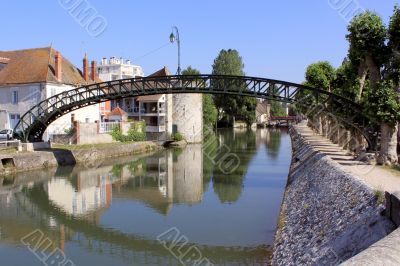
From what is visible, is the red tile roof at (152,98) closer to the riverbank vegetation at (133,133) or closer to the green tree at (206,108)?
the riverbank vegetation at (133,133)

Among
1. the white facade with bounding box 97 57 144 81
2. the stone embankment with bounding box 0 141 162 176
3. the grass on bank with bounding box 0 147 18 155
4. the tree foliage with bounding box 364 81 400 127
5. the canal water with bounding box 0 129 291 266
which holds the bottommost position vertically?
the canal water with bounding box 0 129 291 266

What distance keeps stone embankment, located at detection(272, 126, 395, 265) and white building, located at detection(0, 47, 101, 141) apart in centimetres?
3149

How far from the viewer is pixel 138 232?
1859 centimetres

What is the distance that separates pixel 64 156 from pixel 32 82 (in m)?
10.1

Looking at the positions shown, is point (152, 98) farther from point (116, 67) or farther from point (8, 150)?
point (116, 67)

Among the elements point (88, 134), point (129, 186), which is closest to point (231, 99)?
point (88, 134)

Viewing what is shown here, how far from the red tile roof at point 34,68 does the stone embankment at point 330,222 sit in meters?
32.8

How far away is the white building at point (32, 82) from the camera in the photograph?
1715 inches

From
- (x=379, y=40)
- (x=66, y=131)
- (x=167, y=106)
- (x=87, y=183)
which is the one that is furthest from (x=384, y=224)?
(x=167, y=106)

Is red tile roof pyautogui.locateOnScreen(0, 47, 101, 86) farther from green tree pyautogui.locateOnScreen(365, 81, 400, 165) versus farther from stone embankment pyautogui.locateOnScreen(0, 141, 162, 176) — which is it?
green tree pyautogui.locateOnScreen(365, 81, 400, 165)

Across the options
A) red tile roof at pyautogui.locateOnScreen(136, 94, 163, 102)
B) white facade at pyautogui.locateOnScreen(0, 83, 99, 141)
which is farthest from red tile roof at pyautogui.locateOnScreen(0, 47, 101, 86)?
red tile roof at pyautogui.locateOnScreen(136, 94, 163, 102)

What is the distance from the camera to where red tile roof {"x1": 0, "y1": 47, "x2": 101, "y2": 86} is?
4419cm

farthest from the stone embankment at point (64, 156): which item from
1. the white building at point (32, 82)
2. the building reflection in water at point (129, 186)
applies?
the white building at point (32, 82)

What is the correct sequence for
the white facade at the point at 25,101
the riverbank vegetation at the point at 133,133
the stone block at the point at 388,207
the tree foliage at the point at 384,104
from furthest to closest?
the riverbank vegetation at the point at 133,133, the white facade at the point at 25,101, the tree foliage at the point at 384,104, the stone block at the point at 388,207
